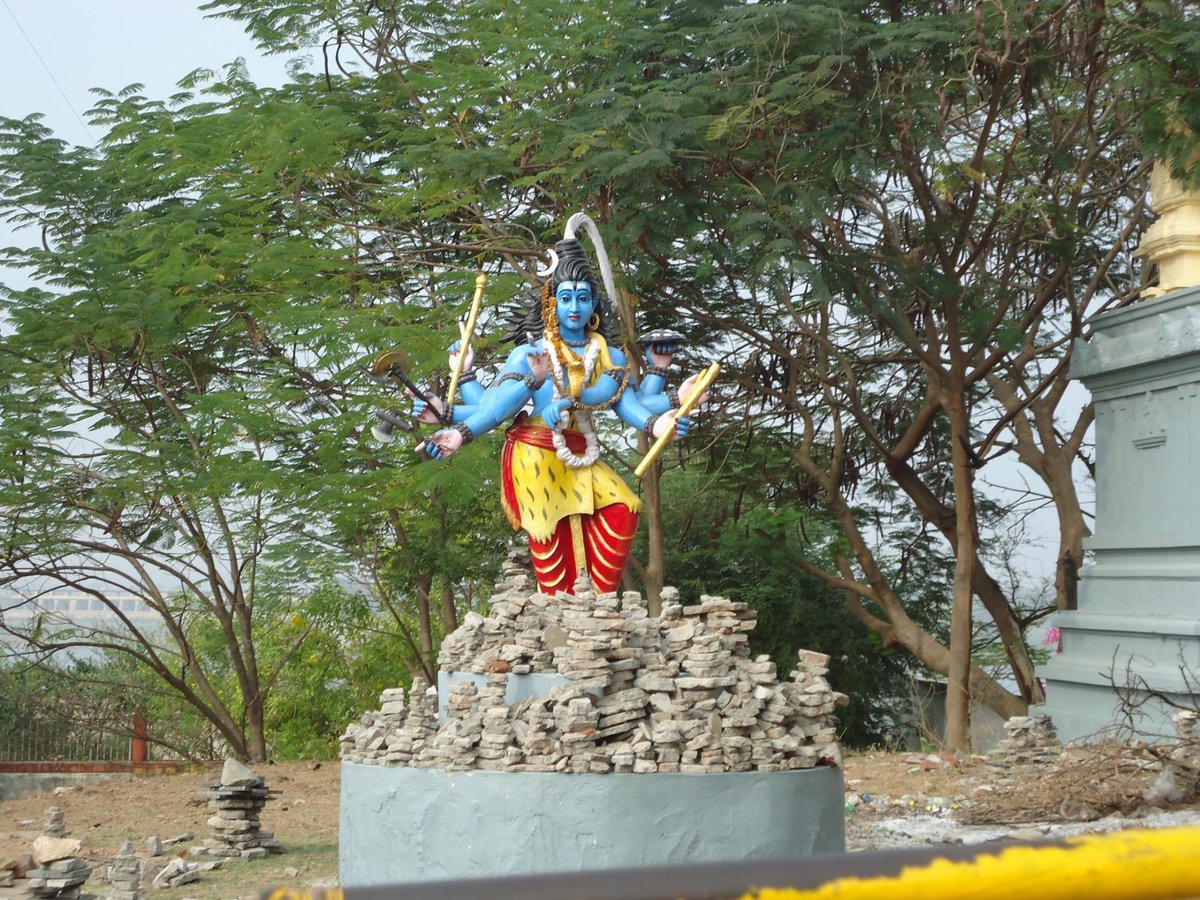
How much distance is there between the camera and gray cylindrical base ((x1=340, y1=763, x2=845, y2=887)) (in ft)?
19.1

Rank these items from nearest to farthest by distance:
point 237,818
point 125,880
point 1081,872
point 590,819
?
1. point 1081,872
2. point 590,819
3. point 125,880
4. point 237,818

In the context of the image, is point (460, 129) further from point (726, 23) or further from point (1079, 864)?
point (1079, 864)

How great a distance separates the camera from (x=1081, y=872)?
26.9 inches

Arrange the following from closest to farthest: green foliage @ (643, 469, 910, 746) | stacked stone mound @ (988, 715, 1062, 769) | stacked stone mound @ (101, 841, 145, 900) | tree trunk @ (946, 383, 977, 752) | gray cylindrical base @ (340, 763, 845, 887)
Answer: gray cylindrical base @ (340, 763, 845, 887) < stacked stone mound @ (101, 841, 145, 900) < stacked stone mound @ (988, 715, 1062, 769) < tree trunk @ (946, 383, 977, 752) < green foliage @ (643, 469, 910, 746)

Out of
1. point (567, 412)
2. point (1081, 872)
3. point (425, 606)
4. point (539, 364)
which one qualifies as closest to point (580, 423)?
point (567, 412)

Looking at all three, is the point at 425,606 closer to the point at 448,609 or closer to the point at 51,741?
the point at 448,609

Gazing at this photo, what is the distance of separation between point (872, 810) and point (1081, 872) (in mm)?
8204

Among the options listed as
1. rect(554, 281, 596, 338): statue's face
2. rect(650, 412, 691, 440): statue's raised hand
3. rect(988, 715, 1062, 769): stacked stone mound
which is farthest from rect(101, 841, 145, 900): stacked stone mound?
rect(988, 715, 1062, 769): stacked stone mound

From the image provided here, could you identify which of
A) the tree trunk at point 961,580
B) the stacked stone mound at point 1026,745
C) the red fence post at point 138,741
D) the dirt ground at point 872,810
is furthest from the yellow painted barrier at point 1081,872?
the red fence post at point 138,741

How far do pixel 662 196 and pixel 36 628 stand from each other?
29.9 ft

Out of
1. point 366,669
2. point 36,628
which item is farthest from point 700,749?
point 366,669

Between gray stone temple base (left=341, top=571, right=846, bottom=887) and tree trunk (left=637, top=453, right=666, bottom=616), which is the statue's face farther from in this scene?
tree trunk (left=637, top=453, right=666, bottom=616)

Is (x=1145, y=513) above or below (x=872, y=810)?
above

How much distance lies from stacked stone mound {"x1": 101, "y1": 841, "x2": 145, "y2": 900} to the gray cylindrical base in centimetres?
140
